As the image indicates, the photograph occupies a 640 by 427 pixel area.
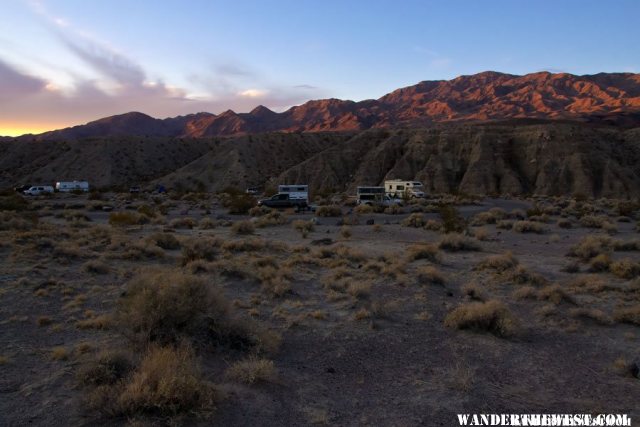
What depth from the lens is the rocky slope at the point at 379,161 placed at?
8425 centimetres

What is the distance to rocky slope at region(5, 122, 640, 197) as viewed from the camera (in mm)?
84250

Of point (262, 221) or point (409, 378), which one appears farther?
point (262, 221)

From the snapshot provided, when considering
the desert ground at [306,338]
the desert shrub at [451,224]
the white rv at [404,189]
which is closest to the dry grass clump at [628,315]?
the desert ground at [306,338]

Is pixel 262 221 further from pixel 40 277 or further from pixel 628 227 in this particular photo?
pixel 628 227

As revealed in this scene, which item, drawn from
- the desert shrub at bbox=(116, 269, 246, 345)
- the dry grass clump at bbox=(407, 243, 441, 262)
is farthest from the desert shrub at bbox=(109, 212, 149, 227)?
the desert shrub at bbox=(116, 269, 246, 345)

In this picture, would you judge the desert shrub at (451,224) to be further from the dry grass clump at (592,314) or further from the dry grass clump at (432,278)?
the dry grass clump at (592,314)

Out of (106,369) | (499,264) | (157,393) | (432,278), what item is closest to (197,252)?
(432,278)

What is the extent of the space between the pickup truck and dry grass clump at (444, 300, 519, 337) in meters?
36.0

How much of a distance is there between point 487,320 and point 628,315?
136 inches

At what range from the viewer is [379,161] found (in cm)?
9600

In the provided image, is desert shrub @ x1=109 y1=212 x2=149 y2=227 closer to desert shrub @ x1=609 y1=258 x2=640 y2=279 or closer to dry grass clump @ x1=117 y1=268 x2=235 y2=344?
dry grass clump @ x1=117 y1=268 x2=235 y2=344

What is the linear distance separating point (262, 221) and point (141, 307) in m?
→ 23.5

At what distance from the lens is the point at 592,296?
42.8 ft

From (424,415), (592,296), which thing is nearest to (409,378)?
(424,415)
